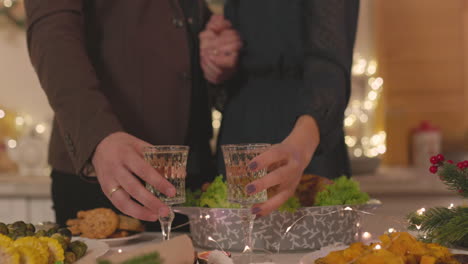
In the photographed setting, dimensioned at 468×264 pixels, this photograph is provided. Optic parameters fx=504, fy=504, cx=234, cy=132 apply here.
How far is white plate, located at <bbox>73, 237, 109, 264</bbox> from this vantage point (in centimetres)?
75

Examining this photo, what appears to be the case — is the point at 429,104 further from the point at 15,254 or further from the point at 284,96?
the point at 15,254

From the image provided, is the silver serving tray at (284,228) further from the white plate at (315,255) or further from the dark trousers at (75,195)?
the dark trousers at (75,195)

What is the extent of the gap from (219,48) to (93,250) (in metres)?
0.59

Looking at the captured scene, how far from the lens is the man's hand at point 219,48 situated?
1226 mm

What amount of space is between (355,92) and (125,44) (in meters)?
2.09

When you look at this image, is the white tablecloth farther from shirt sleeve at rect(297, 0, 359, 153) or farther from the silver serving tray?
shirt sleeve at rect(297, 0, 359, 153)

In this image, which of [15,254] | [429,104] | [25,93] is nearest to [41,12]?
[15,254]

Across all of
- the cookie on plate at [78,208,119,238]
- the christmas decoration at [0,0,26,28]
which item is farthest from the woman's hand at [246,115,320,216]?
the christmas decoration at [0,0,26,28]

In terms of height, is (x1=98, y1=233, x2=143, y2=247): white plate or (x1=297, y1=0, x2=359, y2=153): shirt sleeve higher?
(x1=297, y1=0, x2=359, y2=153): shirt sleeve

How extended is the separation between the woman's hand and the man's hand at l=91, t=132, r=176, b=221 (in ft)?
0.46

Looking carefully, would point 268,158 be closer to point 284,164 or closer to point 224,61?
point 284,164

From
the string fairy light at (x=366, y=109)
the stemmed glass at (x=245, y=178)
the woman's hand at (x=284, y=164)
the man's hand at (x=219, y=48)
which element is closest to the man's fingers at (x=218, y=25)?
the man's hand at (x=219, y=48)

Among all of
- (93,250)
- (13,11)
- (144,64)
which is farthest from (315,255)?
(13,11)

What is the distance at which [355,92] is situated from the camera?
3.05m
